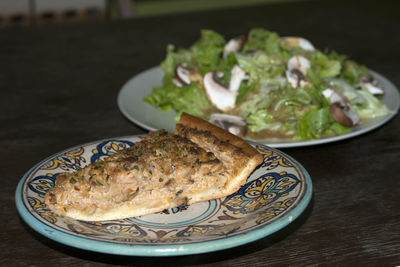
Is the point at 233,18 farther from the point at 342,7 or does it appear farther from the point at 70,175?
the point at 70,175

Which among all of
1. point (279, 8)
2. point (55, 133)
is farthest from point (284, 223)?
point (279, 8)

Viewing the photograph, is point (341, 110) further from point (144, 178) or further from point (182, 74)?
point (144, 178)

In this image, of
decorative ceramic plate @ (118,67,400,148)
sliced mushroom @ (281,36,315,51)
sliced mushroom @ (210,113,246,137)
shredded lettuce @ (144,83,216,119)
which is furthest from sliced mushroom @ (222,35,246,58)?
sliced mushroom @ (210,113,246,137)

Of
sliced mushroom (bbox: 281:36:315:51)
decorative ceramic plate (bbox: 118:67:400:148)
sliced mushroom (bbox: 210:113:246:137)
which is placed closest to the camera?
decorative ceramic plate (bbox: 118:67:400:148)

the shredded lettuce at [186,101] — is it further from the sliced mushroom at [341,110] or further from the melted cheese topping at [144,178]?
the melted cheese topping at [144,178]

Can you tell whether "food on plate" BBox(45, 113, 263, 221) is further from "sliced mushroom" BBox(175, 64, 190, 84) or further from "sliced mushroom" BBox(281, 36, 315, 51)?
"sliced mushroom" BBox(281, 36, 315, 51)
